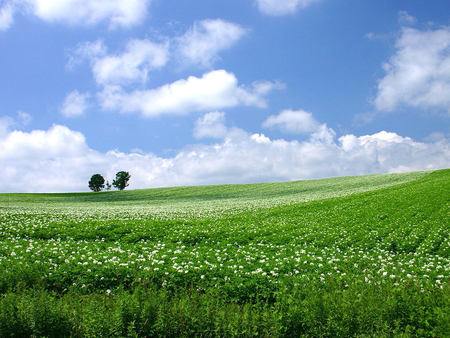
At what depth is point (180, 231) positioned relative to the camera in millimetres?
20734

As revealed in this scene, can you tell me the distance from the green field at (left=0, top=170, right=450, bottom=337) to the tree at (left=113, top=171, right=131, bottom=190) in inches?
4799

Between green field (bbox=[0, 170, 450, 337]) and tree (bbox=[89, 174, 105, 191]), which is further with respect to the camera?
tree (bbox=[89, 174, 105, 191])

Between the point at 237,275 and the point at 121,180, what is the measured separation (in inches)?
5540

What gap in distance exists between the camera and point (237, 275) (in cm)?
1160

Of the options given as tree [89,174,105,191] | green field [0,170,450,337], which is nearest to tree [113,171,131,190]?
tree [89,174,105,191]

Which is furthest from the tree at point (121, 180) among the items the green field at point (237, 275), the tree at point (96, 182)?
the green field at point (237, 275)

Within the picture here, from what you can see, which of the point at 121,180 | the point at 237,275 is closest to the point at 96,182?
the point at 121,180

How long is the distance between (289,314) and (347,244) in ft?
40.3

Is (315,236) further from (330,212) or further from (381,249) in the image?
(330,212)

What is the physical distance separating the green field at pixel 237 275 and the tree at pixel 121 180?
400ft

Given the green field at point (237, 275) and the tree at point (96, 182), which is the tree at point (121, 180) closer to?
the tree at point (96, 182)

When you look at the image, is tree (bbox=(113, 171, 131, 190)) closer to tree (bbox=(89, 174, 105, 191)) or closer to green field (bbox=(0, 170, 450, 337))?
tree (bbox=(89, 174, 105, 191))

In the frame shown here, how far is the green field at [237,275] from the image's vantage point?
271 inches

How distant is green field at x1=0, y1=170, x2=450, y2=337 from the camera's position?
689cm
